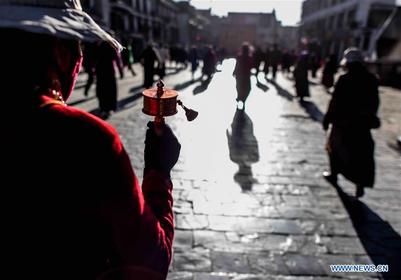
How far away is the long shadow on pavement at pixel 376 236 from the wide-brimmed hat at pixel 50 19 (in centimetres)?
325

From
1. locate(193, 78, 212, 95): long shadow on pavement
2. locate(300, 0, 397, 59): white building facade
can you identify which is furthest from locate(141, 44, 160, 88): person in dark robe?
locate(300, 0, 397, 59): white building facade

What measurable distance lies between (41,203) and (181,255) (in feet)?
8.12

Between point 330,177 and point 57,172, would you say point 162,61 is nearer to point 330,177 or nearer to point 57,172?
point 330,177

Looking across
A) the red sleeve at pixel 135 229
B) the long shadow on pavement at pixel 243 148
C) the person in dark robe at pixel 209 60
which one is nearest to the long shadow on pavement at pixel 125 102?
the long shadow on pavement at pixel 243 148

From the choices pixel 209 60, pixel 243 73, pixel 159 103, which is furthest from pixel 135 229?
pixel 209 60

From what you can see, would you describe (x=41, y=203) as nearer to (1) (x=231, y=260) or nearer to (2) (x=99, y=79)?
(1) (x=231, y=260)

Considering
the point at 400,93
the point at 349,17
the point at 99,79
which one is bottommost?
the point at 400,93

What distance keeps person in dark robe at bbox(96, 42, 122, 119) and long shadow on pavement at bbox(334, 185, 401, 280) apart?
20.1 feet

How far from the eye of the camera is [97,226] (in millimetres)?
1094

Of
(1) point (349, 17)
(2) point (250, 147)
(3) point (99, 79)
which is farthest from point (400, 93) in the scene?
(1) point (349, 17)

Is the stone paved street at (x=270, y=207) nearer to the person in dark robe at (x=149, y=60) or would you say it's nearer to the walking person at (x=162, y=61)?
the person in dark robe at (x=149, y=60)

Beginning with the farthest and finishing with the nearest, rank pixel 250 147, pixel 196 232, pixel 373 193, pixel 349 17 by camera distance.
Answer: pixel 349 17 < pixel 250 147 < pixel 373 193 < pixel 196 232

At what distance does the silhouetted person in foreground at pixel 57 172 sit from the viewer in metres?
0.99

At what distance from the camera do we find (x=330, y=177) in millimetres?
5332
